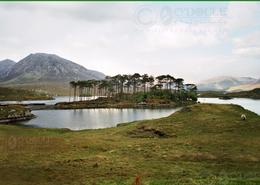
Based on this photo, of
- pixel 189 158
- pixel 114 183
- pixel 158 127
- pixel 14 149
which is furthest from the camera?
pixel 158 127

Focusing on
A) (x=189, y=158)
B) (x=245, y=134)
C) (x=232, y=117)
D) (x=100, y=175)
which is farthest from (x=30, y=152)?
(x=232, y=117)

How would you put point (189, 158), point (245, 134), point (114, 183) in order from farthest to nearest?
point (245, 134) < point (189, 158) < point (114, 183)

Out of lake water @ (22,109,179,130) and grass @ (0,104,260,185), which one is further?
lake water @ (22,109,179,130)

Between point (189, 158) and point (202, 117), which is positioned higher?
point (202, 117)

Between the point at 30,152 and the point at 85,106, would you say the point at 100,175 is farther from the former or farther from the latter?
the point at 85,106

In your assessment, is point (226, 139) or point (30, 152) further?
point (226, 139)

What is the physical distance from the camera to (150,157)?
3139 cm

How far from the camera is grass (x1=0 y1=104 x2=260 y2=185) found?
924 inches

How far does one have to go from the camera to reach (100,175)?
24844 millimetres

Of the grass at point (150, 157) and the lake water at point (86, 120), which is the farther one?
the lake water at point (86, 120)

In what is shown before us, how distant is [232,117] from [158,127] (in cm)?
1362

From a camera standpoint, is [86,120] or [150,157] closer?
[150,157]

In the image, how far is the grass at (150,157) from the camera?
23469mm

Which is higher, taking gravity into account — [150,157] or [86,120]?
[150,157]
